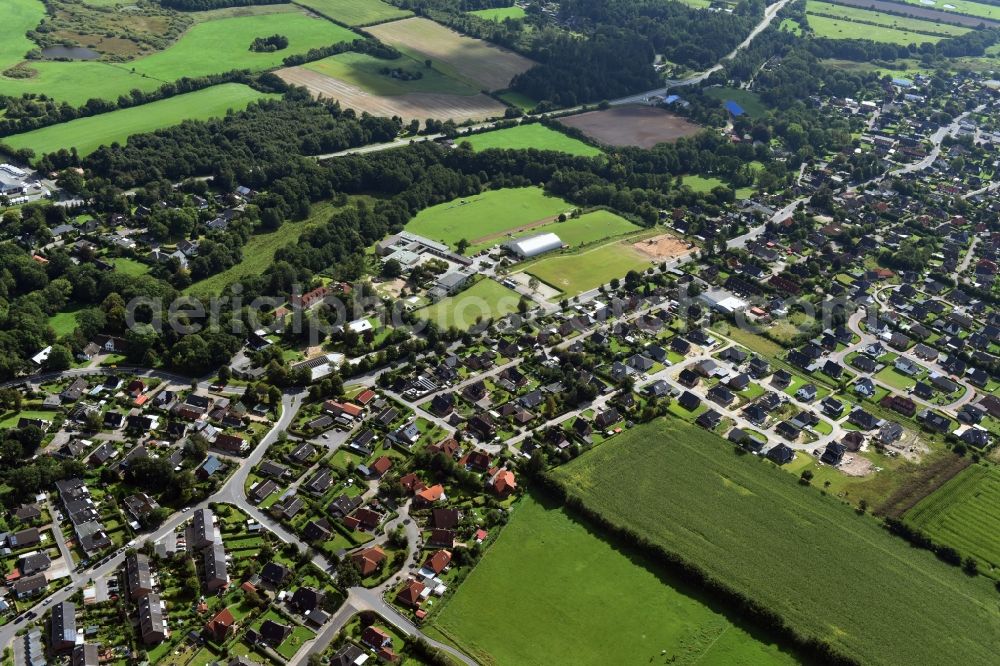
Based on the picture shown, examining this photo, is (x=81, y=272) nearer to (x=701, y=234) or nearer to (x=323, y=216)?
(x=323, y=216)

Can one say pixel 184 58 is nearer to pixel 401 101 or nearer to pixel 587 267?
pixel 401 101

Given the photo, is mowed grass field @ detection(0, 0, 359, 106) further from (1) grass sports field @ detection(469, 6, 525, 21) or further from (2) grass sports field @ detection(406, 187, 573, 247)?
(2) grass sports field @ detection(406, 187, 573, 247)

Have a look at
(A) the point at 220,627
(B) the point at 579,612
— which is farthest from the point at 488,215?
(A) the point at 220,627

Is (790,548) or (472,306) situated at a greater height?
(790,548)

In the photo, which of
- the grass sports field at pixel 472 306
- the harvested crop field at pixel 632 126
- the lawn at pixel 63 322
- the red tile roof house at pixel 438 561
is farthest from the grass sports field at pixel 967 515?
the harvested crop field at pixel 632 126

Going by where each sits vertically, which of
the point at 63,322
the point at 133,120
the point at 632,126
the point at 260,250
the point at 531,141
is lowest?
the point at 63,322

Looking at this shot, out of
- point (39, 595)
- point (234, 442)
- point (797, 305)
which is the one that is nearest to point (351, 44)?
point (797, 305)
